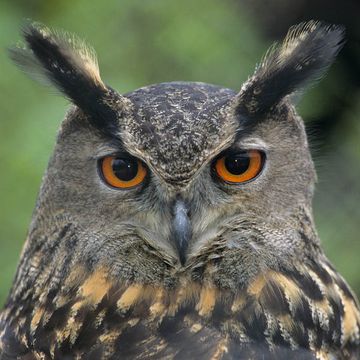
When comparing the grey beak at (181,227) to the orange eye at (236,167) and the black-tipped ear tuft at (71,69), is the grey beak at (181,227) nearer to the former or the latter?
the orange eye at (236,167)

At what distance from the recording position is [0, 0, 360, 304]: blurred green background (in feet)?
12.9

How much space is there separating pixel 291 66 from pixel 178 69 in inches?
87.9

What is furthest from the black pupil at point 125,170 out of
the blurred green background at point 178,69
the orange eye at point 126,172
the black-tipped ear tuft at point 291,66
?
the blurred green background at point 178,69

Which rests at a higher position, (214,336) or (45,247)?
(45,247)

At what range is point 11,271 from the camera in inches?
159

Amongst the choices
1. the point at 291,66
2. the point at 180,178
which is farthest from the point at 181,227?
the point at 291,66

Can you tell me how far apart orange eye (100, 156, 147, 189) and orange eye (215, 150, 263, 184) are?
186 mm

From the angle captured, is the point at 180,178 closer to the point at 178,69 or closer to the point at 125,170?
the point at 125,170

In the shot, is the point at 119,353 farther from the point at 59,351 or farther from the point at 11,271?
the point at 11,271

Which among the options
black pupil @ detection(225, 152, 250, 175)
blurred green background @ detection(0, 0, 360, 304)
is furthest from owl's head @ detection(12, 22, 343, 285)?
blurred green background @ detection(0, 0, 360, 304)

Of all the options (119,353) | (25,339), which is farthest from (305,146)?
(25,339)

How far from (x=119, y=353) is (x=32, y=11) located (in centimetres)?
340

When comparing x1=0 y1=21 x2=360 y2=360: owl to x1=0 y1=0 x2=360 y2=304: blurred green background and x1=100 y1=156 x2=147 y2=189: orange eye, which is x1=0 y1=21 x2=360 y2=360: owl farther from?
x1=0 y1=0 x2=360 y2=304: blurred green background

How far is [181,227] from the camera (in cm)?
212
